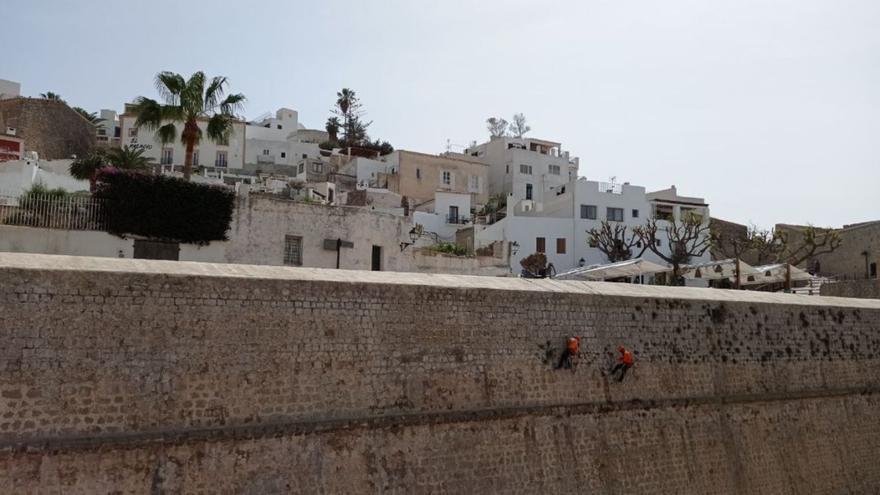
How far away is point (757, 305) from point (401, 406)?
853 centimetres

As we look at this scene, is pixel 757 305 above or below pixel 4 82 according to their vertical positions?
below

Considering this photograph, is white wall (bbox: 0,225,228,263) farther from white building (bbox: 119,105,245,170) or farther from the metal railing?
white building (bbox: 119,105,245,170)

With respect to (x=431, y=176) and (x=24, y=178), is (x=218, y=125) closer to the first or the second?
(x=24, y=178)

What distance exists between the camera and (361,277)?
10.5 meters

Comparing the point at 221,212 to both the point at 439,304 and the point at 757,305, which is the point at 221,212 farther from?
the point at 757,305

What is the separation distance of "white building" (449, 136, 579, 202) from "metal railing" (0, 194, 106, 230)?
34152 mm

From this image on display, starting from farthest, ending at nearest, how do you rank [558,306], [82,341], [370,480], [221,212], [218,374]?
[221,212] → [558,306] → [370,480] → [218,374] → [82,341]

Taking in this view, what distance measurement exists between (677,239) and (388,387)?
2451cm

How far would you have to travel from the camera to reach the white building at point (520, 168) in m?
50.1

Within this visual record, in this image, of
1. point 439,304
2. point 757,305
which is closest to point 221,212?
point 439,304

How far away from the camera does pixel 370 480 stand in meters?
9.59

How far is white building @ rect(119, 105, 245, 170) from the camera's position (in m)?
46.5

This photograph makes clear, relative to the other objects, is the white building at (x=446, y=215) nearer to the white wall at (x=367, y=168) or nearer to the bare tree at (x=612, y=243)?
the bare tree at (x=612, y=243)

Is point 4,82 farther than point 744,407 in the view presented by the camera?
Yes
